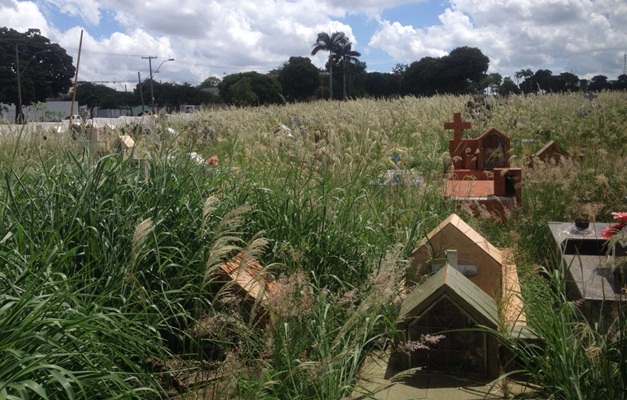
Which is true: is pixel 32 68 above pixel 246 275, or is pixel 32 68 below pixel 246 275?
above

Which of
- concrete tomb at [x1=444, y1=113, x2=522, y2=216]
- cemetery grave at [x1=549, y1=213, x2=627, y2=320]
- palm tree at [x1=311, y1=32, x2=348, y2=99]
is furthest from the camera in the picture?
palm tree at [x1=311, y1=32, x2=348, y2=99]

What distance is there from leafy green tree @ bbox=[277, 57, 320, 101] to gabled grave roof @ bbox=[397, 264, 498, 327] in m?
55.1

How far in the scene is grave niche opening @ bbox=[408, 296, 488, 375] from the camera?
157 inches

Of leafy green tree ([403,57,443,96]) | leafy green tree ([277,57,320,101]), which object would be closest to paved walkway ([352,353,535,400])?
leafy green tree ([277,57,320,101])

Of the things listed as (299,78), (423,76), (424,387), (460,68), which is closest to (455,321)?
(424,387)

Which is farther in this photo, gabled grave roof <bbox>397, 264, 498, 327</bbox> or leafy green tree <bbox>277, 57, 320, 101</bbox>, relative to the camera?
leafy green tree <bbox>277, 57, 320, 101</bbox>

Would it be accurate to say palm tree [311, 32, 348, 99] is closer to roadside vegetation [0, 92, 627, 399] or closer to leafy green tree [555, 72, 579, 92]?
leafy green tree [555, 72, 579, 92]

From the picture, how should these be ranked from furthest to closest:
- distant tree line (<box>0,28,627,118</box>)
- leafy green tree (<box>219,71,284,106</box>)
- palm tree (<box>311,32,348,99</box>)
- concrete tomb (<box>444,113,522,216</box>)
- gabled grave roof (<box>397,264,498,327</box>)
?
palm tree (<box>311,32,348,99</box>), distant tree line (<box>0,28,627,118</box>), leafy green tree (<box>219,71,284,106</box>), concrete tomb (<box>444,113,522,216</box>), gabled grave roof (<box>397,264,498,327</box>)

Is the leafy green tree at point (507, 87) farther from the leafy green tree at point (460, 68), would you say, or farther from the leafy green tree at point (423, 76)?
the leafy green tree at point (460, 68)

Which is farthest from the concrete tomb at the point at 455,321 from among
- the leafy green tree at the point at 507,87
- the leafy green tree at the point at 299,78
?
the leafy green tree at the point at 299,78

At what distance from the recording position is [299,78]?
196 ft

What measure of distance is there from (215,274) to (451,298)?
1.40 metres

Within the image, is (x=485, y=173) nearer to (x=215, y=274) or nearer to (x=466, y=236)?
(x=466, y=236)

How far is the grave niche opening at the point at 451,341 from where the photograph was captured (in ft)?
13.1
